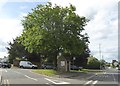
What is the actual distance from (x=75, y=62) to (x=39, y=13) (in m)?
50.6

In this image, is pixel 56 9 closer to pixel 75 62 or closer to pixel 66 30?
pixel 66 30

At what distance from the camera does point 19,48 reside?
8869 cm

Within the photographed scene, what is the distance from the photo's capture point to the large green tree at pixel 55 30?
48.6 meters

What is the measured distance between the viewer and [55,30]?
160ft

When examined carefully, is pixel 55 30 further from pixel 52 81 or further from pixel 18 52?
pixel 18 52

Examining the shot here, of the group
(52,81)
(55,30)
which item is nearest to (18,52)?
(55,30)

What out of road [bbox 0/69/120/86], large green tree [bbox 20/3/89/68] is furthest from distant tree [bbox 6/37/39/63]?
road [bbox 0/69/120/86]

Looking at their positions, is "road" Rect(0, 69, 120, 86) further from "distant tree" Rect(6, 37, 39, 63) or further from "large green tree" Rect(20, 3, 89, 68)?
"distant tree" Rect(6, 37, 39, 63)

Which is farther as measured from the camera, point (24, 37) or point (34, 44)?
point (24, 37)

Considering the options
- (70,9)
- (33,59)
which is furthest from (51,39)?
(33,59)

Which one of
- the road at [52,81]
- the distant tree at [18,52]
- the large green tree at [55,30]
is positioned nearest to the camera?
the road at [52,81]

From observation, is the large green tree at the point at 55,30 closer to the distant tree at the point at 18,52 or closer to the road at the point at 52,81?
the road at the point at 52,81

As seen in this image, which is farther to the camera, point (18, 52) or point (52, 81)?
point (18, 52)

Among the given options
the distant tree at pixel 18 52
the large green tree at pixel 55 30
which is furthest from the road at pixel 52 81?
the distant tree at pixel 18 52
